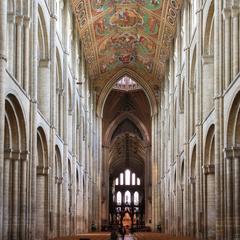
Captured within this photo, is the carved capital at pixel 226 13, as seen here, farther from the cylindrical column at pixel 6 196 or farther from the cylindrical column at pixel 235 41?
the cylindrical column at pixel 6 196

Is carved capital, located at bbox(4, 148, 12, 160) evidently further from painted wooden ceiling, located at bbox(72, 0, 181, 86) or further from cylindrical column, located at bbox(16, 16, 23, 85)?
painted wooden ceiling, located at bbox(72, 0, 181, 86)

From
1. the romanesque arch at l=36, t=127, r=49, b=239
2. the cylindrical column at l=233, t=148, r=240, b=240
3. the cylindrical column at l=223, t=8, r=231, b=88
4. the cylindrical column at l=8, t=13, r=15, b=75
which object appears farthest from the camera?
the romanesque arch at l=36, t=127, r=49, b=239

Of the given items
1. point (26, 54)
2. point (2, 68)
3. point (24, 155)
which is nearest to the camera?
point (2, 68)

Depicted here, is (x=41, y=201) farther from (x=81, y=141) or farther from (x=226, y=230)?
(x=81, y=141)

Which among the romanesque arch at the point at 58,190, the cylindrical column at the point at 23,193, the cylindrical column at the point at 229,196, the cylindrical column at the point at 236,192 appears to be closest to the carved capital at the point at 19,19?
the cylindrical column at the point at 23,193

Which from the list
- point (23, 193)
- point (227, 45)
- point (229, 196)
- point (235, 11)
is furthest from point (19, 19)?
point (229, 196)

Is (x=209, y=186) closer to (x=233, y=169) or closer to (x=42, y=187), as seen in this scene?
(x=233, y=169)

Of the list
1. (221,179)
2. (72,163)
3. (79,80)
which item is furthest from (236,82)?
(79,80)

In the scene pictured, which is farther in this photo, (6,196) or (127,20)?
(127,20)

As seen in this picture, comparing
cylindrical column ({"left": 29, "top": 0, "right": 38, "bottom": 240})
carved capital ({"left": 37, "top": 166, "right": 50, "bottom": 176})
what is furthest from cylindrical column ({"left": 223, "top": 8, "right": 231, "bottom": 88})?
carved capital ({"left": 37, "top": 166, "right": 50, "bottom": 176})

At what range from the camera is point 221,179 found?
898 inches

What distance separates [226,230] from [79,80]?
81.3 ft

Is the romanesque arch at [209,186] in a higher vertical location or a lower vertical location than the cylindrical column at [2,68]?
lower

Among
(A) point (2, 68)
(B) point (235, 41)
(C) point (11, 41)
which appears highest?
(C) point (11, 41)
